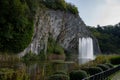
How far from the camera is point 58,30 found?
69.2 m

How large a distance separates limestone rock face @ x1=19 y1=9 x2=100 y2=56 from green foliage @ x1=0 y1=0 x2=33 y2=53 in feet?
9.40

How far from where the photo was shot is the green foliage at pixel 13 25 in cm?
4559

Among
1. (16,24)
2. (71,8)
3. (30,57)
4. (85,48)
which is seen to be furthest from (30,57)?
(85,48)

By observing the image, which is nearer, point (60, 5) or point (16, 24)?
point (16, 24)

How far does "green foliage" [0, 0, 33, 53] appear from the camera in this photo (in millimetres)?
45594

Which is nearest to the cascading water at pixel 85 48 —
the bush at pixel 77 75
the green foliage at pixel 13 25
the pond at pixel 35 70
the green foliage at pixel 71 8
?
the green foliage at pixel 71 8

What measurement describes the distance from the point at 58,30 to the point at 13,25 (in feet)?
76.3

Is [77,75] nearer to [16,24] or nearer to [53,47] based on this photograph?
[16,24]

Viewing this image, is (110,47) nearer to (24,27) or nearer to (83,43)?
(83,43)

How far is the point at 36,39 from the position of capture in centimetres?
5762

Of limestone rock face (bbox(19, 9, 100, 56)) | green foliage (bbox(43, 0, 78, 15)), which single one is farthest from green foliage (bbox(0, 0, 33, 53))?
green foliage (bbox(43, 0, 78, 15))

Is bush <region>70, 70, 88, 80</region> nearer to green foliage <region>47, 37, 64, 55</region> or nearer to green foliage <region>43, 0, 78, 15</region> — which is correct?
green foliage <region>47, 37, 64, 55</region>

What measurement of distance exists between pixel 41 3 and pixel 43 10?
2801 mm

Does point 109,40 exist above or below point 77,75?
above
